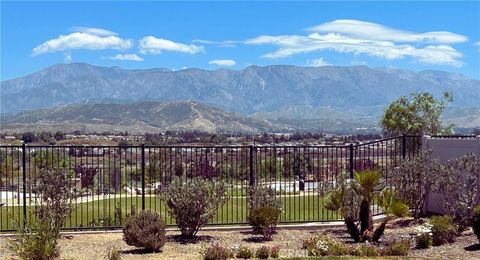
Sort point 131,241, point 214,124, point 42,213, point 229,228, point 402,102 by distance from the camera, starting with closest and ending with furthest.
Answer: point 131,241
point 42,213
point 229,228
point 402,102
point 214,124

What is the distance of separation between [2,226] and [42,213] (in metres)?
3.60

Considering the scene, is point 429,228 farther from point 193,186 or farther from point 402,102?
point 402,102

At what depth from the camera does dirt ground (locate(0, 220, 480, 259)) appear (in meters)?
13.5

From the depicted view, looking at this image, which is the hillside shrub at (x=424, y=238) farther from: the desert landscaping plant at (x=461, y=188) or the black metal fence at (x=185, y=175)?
the black metal fence at (x=185, y=175)

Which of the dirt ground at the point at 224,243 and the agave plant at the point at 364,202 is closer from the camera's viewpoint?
the dirt ground at the point at 224,243

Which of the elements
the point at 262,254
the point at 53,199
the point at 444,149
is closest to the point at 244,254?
the point at 262,254

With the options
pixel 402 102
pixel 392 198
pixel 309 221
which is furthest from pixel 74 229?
pixel 402 102

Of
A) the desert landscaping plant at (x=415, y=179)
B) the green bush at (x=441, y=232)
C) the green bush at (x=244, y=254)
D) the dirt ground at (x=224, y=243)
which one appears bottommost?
the dirt ground at (x=224, y=243)

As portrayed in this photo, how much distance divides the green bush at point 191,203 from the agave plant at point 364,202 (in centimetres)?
269

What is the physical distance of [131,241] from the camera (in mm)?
13844

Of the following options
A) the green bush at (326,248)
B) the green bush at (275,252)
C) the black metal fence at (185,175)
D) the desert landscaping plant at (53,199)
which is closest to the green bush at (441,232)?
the green bush at (326,248)

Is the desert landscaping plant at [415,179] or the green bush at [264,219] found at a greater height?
the desert landscaping plant at [415,179]

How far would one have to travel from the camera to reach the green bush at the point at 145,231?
1370 centimetres

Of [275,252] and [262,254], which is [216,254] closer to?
[262,254]
